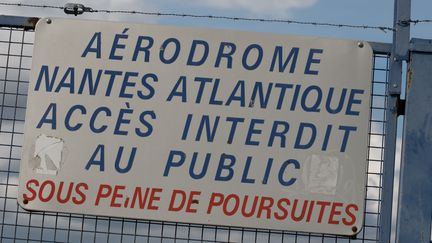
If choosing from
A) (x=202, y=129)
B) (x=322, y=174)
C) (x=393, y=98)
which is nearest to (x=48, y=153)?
(x=202, y=129)

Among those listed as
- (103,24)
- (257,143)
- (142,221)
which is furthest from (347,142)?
(103,24)

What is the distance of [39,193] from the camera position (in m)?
5.26

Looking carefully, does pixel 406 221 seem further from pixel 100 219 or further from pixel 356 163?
pixel 100 219

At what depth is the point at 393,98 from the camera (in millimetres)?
5145

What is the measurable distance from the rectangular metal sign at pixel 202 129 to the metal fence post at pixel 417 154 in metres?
0.28

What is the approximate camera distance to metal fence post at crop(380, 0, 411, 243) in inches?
198

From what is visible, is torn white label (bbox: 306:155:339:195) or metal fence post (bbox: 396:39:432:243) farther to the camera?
torn white label (bbox: 306:155:339:195)

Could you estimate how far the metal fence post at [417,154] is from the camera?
5.03 meters

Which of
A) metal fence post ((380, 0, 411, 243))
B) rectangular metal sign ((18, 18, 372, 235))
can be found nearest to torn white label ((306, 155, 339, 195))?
rectangular metal sign ((18, 18, 372, 235))

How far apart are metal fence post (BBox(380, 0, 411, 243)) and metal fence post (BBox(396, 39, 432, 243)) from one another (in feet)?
0.21

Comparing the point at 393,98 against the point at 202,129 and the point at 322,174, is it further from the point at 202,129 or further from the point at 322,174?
the point at 202,129

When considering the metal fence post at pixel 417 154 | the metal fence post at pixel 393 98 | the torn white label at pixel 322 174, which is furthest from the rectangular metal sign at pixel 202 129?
the metal fence post at pixel 417 154

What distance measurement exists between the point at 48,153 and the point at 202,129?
1025mm

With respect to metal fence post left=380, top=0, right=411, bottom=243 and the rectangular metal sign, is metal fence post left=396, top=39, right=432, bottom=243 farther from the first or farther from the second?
the rectangular metal sign
